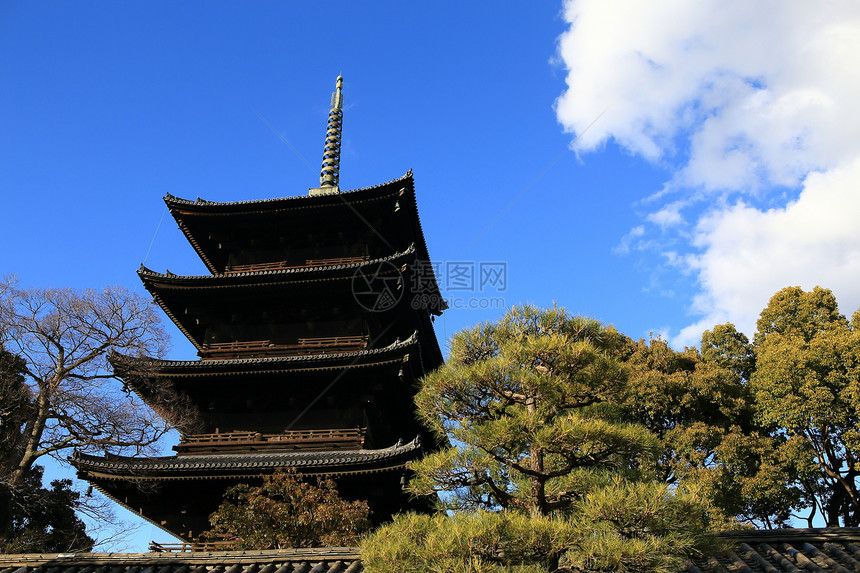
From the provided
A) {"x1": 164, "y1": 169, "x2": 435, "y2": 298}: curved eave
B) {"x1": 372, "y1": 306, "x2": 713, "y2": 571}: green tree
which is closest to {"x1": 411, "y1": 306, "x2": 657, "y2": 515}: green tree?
{"x1": 372, "y1": 306, "x2": 713, "y2": 571}: green tree

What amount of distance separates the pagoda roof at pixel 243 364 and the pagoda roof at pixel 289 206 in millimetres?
4984

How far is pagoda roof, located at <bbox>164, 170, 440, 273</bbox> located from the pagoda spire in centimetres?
266

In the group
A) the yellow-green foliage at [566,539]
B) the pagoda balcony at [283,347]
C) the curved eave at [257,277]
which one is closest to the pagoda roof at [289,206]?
the curved eave at [257,277]

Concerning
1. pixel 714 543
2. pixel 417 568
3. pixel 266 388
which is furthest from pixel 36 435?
pixel 714 543

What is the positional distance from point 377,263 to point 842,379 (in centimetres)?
1637

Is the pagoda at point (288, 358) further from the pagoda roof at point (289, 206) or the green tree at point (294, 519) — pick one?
the green tree at point (294, 519)

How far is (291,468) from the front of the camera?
1334 cm

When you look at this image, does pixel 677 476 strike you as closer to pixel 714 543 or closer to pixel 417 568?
pixel 714 543

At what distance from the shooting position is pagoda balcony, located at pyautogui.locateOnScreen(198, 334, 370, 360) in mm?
17062

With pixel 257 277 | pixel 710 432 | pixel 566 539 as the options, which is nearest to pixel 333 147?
pixel 257 277

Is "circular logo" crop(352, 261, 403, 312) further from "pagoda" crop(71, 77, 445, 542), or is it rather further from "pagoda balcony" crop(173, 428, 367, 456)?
"pagoda balcony" crop(173, 428, 367, 456)

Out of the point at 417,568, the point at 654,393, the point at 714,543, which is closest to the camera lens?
the point at 417,568

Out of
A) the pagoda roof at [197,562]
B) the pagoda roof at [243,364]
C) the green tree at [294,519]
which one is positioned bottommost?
the pagoda roof at [197,562]

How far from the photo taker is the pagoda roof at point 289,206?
1822 cm
